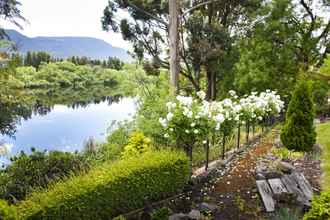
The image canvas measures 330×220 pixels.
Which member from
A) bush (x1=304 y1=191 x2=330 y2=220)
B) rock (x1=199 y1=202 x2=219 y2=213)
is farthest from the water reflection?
bush (x1=304 y1=191 x2=330 y2=220)

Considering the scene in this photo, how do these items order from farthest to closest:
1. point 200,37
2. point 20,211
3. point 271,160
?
point 200,37, point 271,160, point 20,211

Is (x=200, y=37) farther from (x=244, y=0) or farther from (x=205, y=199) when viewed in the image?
(x=205, y=199)

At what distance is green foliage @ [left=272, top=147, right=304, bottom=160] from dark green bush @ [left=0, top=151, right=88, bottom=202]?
4.26 metres

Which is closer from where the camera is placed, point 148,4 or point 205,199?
point 205,199

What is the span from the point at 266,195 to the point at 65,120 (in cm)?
2920

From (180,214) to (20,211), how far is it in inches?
78.4

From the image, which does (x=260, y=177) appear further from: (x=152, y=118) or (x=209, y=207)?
(x=152, y=118)

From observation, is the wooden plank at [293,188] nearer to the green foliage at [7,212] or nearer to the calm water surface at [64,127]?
the green foliage at [7,212]

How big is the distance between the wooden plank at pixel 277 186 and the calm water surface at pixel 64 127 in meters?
15.2

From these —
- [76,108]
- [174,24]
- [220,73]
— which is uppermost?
[174,24]

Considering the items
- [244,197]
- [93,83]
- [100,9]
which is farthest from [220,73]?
[93,83]

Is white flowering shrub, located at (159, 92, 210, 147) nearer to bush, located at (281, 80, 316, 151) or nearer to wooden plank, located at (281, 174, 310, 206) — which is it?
wooden plank, located at (281, 174, 310, 206)

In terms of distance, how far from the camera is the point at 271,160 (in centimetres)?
758

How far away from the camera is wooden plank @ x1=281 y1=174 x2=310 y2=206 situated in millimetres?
5320
